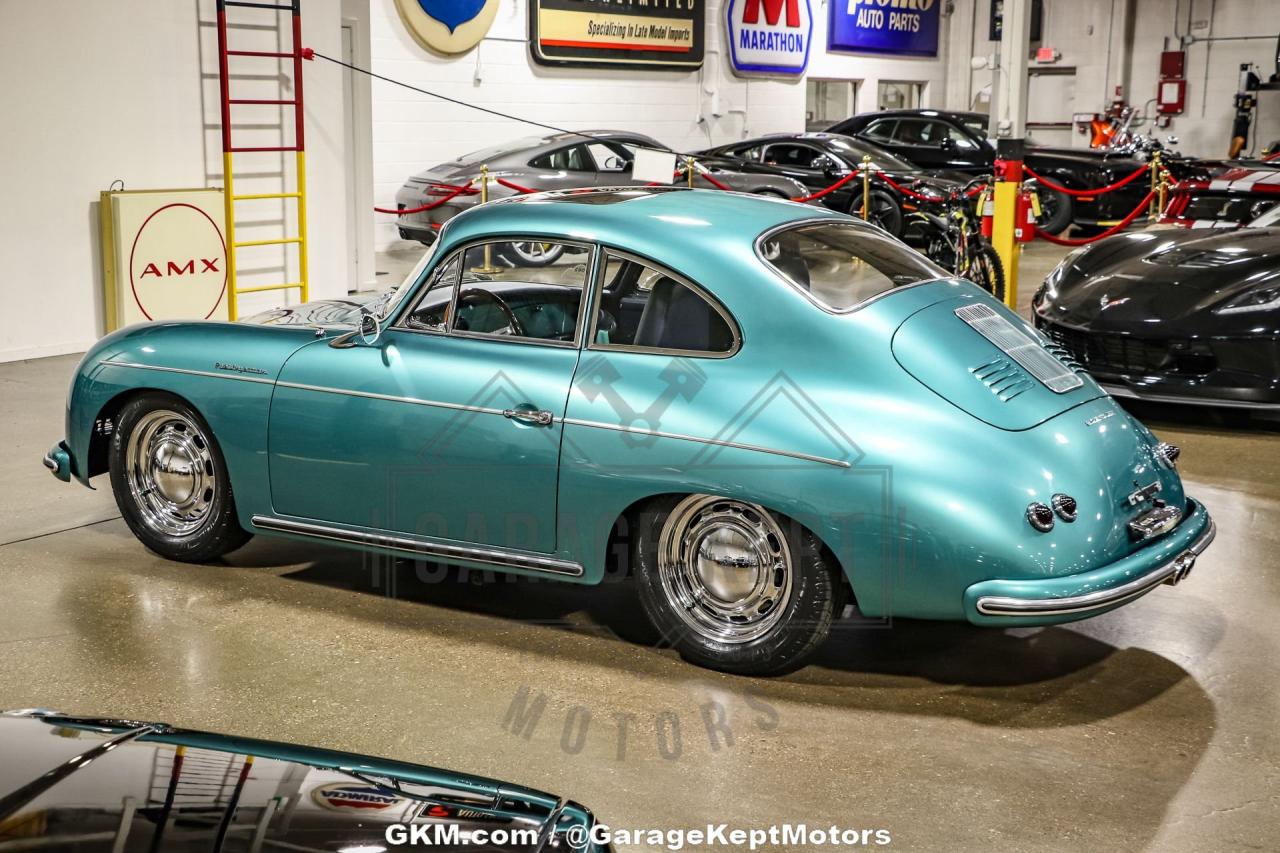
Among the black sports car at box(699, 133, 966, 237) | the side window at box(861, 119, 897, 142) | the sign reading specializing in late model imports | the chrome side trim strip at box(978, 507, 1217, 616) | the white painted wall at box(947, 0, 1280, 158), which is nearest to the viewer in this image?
the chrome side trim strip at box(978, 507, 1217, 616)

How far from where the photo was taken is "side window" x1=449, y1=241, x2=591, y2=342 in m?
4.93

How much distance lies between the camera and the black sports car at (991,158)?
56.9ft

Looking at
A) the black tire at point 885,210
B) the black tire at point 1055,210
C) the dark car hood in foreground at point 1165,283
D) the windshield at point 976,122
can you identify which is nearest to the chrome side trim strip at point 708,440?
the dark car hood in foreground at point 1165,283

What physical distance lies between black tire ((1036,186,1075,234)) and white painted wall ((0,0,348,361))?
10.4 metres

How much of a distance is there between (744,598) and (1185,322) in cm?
420

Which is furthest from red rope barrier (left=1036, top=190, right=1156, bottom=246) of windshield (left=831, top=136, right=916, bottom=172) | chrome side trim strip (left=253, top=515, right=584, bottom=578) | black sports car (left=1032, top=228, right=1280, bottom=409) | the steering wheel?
chrome side trim strip (left=253, top=515, right=584, bottom=578)

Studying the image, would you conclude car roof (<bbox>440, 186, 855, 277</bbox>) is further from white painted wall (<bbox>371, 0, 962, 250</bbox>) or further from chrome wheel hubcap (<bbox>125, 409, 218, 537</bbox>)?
white painted wall (<bbox>371, 0, 962, 250</bbox>)

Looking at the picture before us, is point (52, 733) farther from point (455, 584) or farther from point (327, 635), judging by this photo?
point (455, 584)

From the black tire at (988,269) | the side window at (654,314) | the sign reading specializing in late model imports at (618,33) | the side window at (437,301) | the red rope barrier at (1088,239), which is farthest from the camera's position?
the sign reading specializing in late model imports at (618,33)

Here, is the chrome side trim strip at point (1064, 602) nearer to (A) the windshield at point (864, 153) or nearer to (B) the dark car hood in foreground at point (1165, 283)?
(B) the dark car hood in foreground at point (1165, 283)

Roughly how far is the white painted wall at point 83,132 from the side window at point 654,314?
728 cm

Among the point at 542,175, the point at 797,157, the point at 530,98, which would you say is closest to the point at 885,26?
the point at 530,98

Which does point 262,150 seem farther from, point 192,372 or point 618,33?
point 618,33

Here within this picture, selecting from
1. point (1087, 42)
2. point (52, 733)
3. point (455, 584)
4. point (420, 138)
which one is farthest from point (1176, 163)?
point (52, 733)
